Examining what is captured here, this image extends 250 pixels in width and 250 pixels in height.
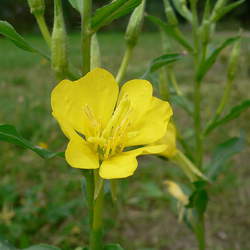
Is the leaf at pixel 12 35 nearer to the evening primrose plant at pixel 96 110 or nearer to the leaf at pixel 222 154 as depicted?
the evening primrose plant at pixel 96 110

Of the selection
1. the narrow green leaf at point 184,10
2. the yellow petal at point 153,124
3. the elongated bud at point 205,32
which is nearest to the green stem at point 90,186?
the yellow petal at point 153,124

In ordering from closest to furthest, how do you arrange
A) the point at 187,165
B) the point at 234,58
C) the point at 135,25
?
1. the point at 135,25
2. the point at 187,165
3. the point at 234,58

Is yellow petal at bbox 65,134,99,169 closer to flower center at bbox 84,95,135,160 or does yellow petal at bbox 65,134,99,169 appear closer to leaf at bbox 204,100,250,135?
flower center at bbox 84,95,135,160

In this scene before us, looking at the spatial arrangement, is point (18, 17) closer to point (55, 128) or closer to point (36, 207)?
point (55, 128)

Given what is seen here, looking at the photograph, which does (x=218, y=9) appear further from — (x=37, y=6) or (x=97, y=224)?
(x=97, y=224)

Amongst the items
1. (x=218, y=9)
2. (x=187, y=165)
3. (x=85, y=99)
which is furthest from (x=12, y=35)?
(x=218, y=9)
